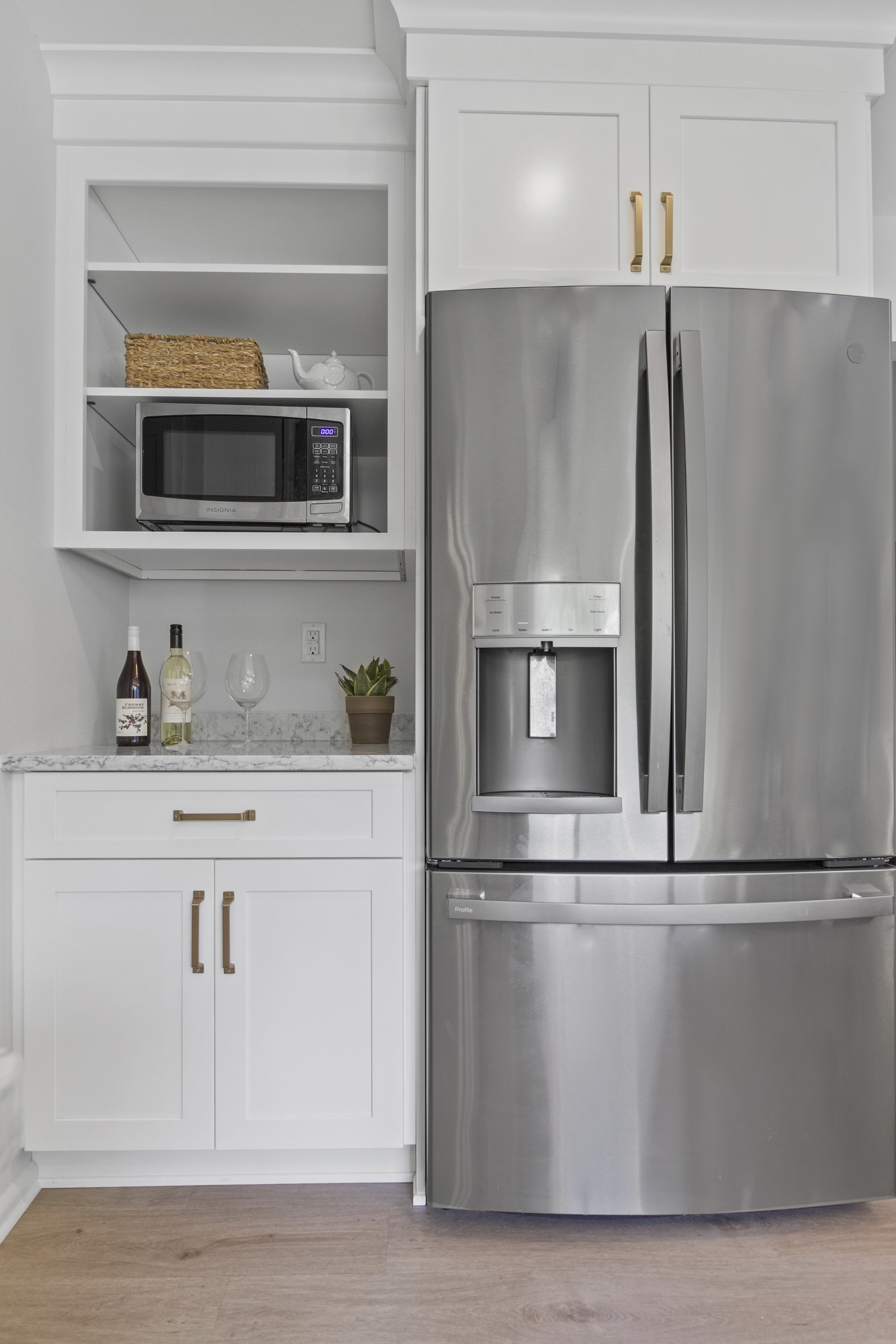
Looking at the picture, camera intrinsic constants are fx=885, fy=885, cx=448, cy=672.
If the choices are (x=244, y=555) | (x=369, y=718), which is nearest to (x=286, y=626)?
(x=244, y=555)

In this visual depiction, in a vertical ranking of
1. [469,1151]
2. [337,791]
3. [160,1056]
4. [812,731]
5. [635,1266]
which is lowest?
[635,1266]

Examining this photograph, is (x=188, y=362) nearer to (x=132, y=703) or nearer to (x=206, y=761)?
(x=132, y=703)

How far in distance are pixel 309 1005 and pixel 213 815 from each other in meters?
0.43

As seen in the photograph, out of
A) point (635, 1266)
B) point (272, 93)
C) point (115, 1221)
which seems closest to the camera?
point (635, 1266)

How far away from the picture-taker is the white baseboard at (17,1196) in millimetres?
1673

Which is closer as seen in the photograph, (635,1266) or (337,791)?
(635,1266)

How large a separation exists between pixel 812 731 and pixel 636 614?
1.28 feet

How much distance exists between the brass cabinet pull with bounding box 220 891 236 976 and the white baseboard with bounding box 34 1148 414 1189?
407 millimetres

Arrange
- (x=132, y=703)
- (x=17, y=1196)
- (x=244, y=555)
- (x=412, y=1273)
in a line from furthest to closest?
(x=244, y=555) < (x=132, y=703) < (x=17, y=1196) < (x=412, y=1273)

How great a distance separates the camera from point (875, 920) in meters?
1.65

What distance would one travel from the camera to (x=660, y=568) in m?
1.58

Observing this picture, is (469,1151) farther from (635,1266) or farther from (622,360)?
(622,360)

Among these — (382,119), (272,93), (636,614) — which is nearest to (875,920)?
(636,614)

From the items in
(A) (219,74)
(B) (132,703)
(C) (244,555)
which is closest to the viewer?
(A) (219,74)
